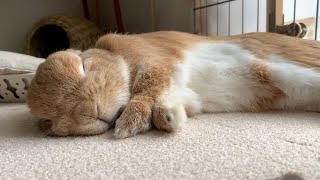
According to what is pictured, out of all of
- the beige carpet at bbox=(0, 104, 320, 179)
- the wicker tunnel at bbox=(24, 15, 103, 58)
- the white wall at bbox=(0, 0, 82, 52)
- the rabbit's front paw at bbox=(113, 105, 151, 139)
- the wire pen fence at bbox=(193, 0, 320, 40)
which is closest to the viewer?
the beige carpet at bbox=(0, 104, 320, 179)

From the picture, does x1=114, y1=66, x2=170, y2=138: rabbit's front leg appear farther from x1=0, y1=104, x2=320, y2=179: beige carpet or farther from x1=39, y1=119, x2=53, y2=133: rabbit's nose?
x1=39, y1=119, x2=53, y2=133: rabbit's nose

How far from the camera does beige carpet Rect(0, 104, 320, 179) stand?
654 mm

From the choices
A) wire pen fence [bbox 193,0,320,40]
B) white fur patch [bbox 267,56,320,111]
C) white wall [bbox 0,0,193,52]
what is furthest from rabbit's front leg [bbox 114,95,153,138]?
white wall [bbox 0,0,193,52]

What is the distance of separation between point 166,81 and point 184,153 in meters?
0.37

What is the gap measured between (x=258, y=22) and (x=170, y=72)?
106 cm

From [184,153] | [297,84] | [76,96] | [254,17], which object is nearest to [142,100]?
[76,96]

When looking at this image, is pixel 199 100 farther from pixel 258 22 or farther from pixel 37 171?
pixel 258 22

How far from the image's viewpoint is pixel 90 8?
3.77 meters

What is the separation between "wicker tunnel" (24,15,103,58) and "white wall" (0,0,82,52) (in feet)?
0.89

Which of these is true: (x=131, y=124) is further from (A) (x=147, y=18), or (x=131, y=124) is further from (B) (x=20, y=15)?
(B) (x=20, y=15)

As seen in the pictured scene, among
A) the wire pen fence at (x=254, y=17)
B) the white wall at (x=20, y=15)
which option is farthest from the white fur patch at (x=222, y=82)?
the white wall at (x=20, y=15)

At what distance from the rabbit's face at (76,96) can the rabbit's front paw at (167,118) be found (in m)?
0.11

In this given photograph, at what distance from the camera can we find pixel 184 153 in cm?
76

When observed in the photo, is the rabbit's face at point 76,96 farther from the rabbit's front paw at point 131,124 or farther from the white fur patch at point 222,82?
the white fur patch at point 222,82
